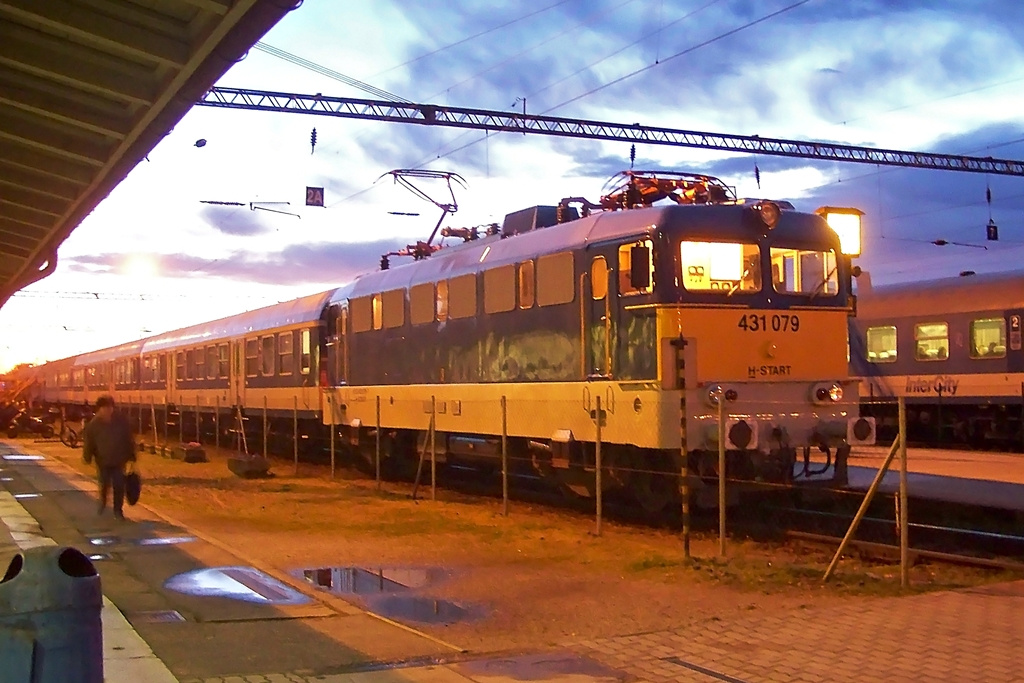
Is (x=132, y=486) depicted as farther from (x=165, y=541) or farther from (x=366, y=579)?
(x=366, y=579)

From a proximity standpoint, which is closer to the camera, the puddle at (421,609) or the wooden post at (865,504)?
the puddle at (421,609)

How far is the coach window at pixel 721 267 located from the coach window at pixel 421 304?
5.93 meters

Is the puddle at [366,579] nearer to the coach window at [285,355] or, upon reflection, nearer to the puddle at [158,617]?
the puddle at [158,617]

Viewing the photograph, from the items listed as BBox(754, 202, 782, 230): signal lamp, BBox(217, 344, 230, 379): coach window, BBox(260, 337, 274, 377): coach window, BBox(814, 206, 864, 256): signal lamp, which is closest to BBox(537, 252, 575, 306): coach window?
BBox(754, 202, 782, 230): signal lamp

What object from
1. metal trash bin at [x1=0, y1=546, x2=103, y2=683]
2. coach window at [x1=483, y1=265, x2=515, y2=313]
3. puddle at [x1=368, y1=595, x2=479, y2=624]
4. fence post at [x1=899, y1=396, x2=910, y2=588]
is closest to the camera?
metal trash bin at [x1=0, y1=546, x2=103, y2=683]

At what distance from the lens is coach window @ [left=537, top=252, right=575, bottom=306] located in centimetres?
1323

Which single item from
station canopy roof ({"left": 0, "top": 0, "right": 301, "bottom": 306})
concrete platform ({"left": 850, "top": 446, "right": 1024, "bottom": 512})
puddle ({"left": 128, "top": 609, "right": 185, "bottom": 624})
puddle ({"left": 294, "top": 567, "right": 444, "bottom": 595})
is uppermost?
station canopy roof ({"left": 0, "top": 0, "right": 301, "bottom": 306})

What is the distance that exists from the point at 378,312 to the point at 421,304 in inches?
79.4

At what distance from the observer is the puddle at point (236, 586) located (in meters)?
8.65

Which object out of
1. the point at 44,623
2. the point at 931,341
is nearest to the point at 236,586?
the point at 44,623

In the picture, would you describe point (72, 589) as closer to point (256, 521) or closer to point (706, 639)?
point (706, 639)

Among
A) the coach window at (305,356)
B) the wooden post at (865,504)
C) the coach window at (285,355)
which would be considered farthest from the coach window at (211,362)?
the wooden post at (865,504)

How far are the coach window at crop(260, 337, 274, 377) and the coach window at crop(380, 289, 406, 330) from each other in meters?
7.25

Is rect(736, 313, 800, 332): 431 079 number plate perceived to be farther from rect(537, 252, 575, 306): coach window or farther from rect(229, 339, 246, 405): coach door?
rect(229, 339, 246, 405): coach door
